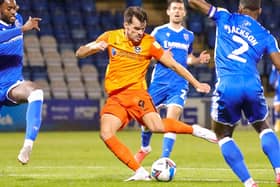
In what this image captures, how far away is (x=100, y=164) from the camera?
532 inches

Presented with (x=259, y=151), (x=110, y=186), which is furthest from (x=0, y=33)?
(x=259, y=151)

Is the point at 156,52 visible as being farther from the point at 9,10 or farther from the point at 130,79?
the point at 9,10

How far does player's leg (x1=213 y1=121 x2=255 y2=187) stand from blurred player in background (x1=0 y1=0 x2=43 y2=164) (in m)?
2.40

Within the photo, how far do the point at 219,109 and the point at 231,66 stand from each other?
0.47m

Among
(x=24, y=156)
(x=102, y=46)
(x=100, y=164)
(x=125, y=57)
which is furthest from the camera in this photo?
(x=100, y=164)

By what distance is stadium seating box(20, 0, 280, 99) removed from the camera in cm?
2659

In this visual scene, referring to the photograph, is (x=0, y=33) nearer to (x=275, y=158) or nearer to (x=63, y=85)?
(x=275, y=158)

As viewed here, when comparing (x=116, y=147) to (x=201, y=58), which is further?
(x=201, y=58)

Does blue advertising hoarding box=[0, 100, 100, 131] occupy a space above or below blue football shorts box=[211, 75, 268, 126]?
below

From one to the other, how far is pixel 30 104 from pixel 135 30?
153cm

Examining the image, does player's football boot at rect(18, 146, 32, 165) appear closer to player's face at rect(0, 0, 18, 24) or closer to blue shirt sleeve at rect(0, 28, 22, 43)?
blue shirt sleeve at rect(0, 28, 22, 43)

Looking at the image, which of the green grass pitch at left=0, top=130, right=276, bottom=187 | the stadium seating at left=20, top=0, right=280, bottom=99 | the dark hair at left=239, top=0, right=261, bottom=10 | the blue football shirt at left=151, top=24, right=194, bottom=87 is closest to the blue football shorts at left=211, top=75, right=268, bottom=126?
the dark hair at left=239, top=0, right=261, bottom=10

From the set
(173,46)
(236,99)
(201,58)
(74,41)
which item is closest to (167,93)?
(173,46)

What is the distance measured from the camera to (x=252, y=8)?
9477 millimetres
